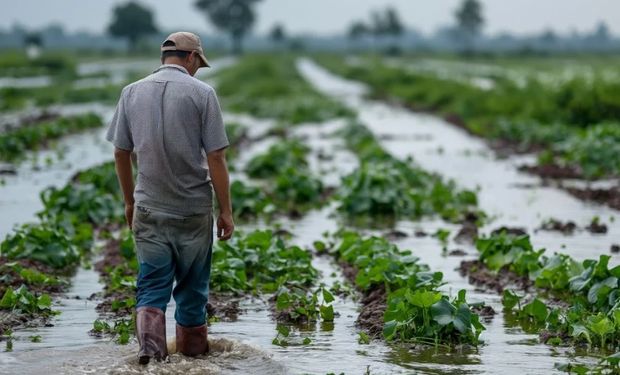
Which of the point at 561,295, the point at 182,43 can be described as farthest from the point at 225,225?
the point at 561,295

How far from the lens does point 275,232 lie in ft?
44.9

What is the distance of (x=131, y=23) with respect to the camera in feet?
583

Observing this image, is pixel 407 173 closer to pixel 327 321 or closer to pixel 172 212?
pixel 327 321

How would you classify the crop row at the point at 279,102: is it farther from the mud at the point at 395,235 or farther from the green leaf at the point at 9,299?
the green leaf at the point at 9,299

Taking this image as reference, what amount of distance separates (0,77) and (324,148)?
43.8 metres

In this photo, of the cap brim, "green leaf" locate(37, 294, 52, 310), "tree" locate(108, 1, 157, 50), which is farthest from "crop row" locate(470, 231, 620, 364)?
"tree" locate(108, 1, 157, 50)

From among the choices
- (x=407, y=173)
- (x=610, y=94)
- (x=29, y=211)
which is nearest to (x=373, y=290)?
(x=29, y=211)

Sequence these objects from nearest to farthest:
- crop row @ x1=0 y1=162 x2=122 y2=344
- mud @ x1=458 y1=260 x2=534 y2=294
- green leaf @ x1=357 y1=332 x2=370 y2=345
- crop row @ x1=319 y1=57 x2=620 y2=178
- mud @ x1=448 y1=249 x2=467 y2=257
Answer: green leaf @ x1=357 y1=332 x2=370 y2=345
crop row @ x1=0 y1=162 x2=122 y2=344
mud @ x1=458 y1=260 x2=534 y2=294
mud @ x1=448 y1=249 x2=467 y2=257
crop row @ x1=319 y1=57 x2=620 y2=178

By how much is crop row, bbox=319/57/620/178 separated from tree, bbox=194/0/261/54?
475 feet

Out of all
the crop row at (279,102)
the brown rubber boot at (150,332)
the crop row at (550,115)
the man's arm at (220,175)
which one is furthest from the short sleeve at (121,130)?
the crop row at (279,102)

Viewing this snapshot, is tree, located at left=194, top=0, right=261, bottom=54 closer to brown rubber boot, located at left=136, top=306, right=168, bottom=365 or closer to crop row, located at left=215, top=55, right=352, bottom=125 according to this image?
crop row, located at left=215, top=55, right=352, bottom=125

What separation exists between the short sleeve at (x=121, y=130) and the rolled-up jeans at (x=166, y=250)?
0.42 meters

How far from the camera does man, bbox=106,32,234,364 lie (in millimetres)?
6922

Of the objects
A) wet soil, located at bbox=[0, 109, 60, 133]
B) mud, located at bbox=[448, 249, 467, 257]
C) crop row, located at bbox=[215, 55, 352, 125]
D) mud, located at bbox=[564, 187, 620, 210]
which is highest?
crop row, located at bbox=[215, 55, 352, 125]
